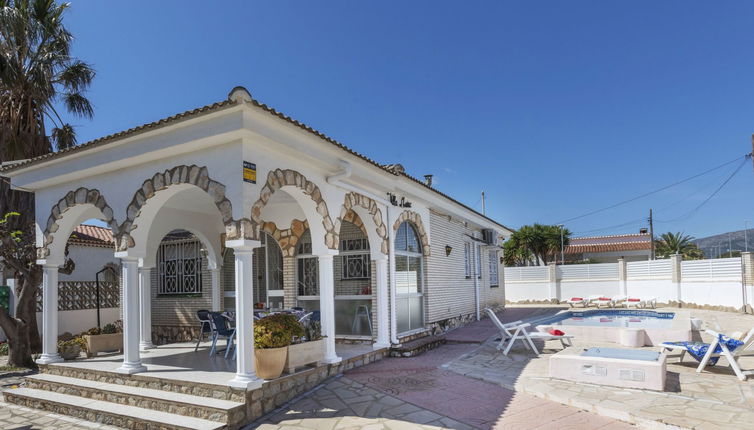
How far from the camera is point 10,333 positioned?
934 cm

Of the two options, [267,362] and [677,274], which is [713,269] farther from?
[267,362]

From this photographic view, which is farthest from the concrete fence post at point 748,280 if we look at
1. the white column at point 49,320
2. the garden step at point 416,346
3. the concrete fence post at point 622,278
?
the white column at point 49,320

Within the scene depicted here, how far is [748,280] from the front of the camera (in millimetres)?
16125

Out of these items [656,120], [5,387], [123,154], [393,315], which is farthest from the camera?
[656,120]

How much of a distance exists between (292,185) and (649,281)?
20.4 meters

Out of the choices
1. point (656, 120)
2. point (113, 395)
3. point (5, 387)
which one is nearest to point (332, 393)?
point (113, 395)

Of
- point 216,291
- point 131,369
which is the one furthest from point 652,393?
point 216,291

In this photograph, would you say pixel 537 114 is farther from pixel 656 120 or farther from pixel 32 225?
pixel 32 225

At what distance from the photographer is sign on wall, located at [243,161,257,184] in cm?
585

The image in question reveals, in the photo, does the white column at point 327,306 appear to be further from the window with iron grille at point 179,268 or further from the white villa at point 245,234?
the window with iron grille at point 179,268

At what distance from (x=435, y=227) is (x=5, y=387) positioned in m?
9.35

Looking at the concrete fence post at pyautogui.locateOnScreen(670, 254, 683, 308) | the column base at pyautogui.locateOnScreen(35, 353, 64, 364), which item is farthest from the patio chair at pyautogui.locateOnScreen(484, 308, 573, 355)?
the concrete fence post at pyautogui.locateOnScreen(670, 254, 683, 308)

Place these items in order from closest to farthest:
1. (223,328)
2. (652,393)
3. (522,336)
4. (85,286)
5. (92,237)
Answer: (652,393) → (223,328) → (522,336) → (85,286) → (92,237)

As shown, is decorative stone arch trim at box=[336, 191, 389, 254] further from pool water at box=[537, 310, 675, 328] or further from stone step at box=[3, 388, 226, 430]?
pool water at box=[537, 310, 675, 328]
